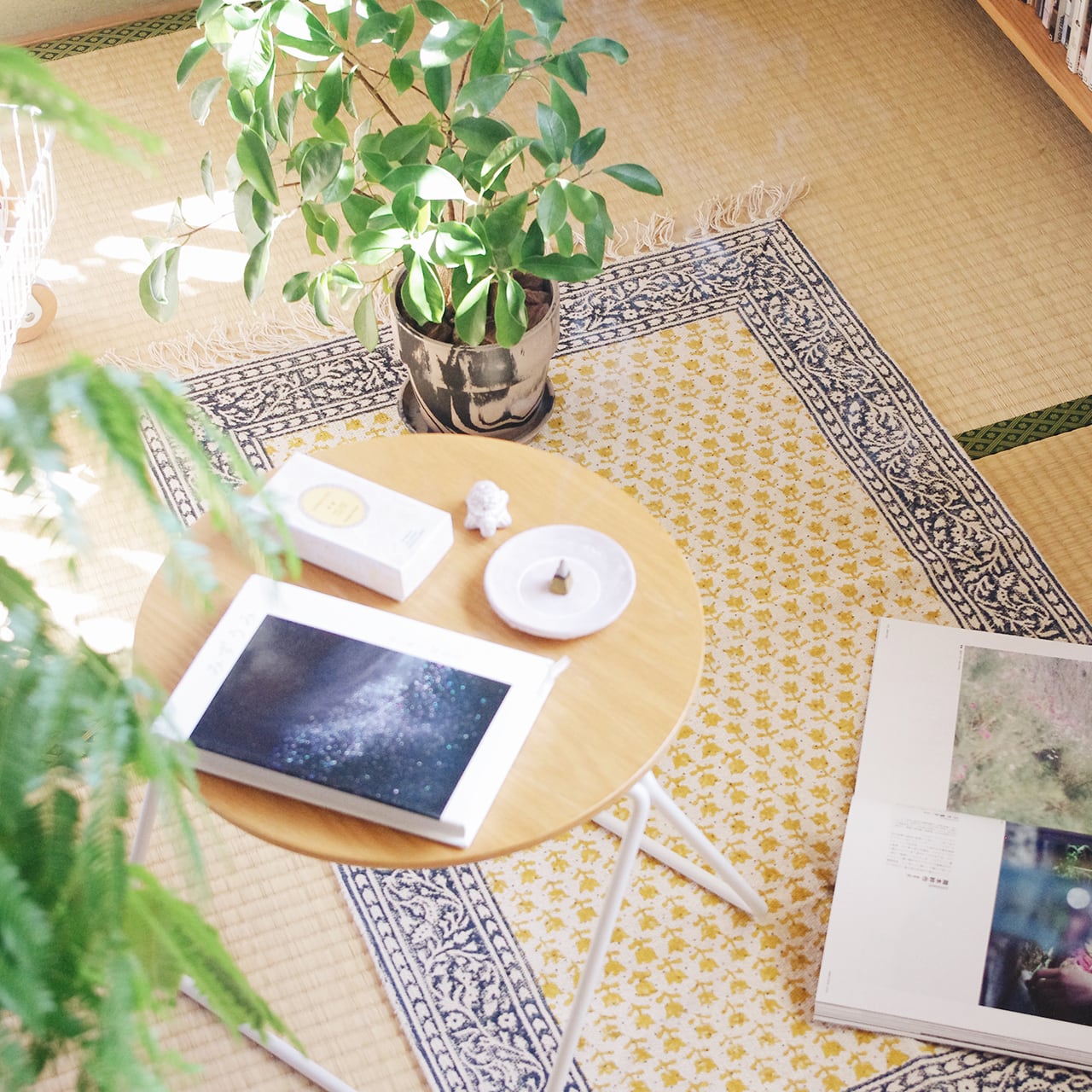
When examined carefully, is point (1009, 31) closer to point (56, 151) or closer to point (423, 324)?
point (423, 324)

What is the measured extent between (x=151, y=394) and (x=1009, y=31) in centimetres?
206

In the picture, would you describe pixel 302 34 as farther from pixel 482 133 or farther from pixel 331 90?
pixel 482 133

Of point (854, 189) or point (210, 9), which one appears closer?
point (210, 9)

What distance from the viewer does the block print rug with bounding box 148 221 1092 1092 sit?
1329mm

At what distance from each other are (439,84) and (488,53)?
0.31 feet

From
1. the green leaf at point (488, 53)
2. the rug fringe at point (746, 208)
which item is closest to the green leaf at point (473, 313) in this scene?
the green leaf at point (488, 53)

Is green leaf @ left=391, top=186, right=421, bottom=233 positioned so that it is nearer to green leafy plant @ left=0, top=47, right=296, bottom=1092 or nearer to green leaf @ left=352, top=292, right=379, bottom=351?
green leaf @ left=352, top=292, right=379, bottom=351

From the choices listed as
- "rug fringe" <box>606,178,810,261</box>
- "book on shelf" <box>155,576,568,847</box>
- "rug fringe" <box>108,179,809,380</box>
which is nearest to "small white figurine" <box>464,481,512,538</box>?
"book on shelf" <box>155,576,568,847</box>

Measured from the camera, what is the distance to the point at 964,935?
1.34 meters

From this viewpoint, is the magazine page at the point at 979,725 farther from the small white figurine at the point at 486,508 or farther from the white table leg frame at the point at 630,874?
the small white figurine at the point at 486,508

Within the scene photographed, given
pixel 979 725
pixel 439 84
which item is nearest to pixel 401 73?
pixel 439 84

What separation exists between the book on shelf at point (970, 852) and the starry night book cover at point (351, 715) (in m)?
0.52

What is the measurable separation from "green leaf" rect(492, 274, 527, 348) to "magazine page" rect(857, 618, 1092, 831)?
539mm

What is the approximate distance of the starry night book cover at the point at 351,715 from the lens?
3.33ft
